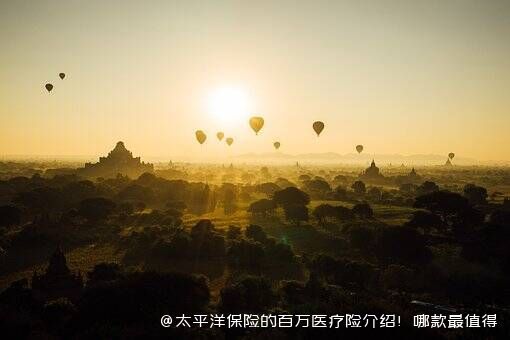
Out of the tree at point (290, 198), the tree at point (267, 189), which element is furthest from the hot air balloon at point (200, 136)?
the tree at point (290, 198)

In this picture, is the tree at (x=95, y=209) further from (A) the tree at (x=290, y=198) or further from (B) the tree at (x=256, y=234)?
(A) the tree at (x=290, y=198)

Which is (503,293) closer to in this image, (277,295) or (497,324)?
(497,324)

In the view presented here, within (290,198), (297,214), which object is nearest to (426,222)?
(297,214)

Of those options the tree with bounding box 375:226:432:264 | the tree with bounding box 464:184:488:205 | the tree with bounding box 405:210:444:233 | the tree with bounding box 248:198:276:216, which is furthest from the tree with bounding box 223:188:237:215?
the tree with bounding box 464:184:488:205

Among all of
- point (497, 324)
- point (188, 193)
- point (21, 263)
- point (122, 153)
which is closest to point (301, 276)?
point (497, 324)

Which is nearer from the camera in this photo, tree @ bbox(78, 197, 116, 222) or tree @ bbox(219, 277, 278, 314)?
tree @ bbox(219, 277, 278, 314)

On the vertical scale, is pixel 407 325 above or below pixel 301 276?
above

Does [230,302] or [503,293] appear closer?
[230,302]

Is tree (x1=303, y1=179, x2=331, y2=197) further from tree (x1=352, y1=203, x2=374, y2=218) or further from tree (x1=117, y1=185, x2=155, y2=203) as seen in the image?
tree (x1=117, y1=185, x2=155, y2=203)
